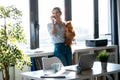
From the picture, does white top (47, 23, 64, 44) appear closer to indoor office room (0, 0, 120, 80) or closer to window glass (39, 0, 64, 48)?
indoor office room (0, 0, 120, 80)

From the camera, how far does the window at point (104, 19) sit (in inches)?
247

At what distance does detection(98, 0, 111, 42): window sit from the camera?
626 cm

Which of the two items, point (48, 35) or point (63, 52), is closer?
point (63, 52)

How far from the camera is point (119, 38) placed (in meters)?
6.11

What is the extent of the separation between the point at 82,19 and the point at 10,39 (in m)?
2.58

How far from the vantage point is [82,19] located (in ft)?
19.4

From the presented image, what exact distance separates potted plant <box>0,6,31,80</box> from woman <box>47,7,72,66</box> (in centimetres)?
109

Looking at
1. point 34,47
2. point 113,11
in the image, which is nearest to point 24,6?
point 34,47

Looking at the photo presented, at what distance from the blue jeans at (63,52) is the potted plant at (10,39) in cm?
110

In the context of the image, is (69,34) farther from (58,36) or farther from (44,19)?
(44,19)

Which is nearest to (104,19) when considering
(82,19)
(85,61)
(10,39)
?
(82,19)

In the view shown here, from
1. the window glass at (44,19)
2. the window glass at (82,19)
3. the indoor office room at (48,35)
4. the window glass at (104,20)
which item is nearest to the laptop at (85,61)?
the indoor office room at (48,35)

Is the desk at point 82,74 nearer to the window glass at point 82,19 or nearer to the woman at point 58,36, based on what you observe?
the woman at point 58,36

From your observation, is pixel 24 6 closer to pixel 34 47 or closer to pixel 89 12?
pixel 34 47
